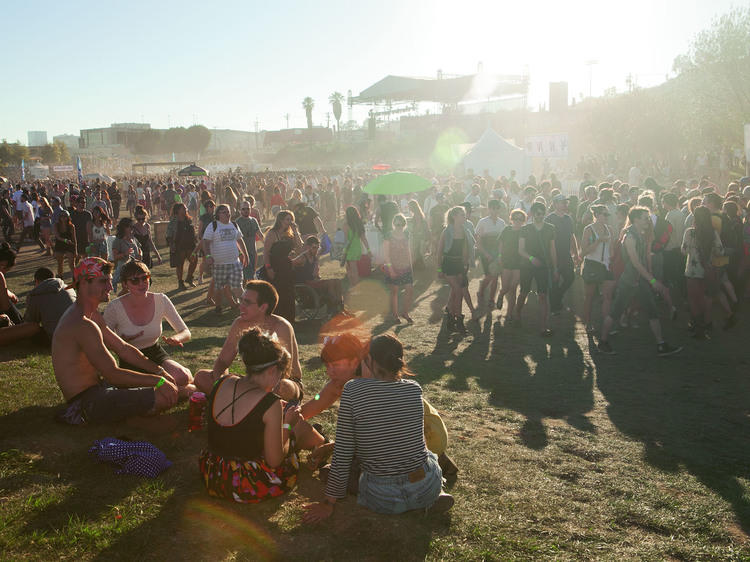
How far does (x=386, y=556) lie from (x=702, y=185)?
14.8 m

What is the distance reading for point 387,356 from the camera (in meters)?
3.70

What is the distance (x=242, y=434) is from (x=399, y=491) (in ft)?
3.54

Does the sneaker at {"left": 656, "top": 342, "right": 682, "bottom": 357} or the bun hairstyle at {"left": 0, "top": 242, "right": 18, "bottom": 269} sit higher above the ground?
the bun hairstyle at {"left": 0, "top": 242, "right": 18, "bottom": 269}

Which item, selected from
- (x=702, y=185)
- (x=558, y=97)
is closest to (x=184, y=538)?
(x=702, y=185)

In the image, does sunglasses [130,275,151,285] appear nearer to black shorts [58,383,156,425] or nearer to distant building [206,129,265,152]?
black shorts [58,383,156,425]

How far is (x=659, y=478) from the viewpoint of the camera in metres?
4.78

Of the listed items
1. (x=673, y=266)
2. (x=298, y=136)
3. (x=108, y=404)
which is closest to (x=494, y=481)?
(x=108, y=404)

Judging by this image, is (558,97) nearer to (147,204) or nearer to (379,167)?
(379,167)

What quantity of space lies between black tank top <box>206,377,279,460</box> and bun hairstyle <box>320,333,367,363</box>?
0.72 metres

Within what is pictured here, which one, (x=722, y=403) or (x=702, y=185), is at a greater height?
(x=702, y=185)

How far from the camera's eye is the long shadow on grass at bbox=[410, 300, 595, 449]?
622cm

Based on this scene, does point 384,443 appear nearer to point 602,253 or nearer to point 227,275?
point 602,253

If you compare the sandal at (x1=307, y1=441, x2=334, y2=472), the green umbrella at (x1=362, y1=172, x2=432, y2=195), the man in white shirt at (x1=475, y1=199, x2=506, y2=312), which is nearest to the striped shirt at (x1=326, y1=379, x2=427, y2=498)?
the sandal at (x1=307, y1=441, x2=334, y2=472)

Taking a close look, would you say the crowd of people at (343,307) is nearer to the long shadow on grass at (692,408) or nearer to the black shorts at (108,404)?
the black shorts at (108,404)
